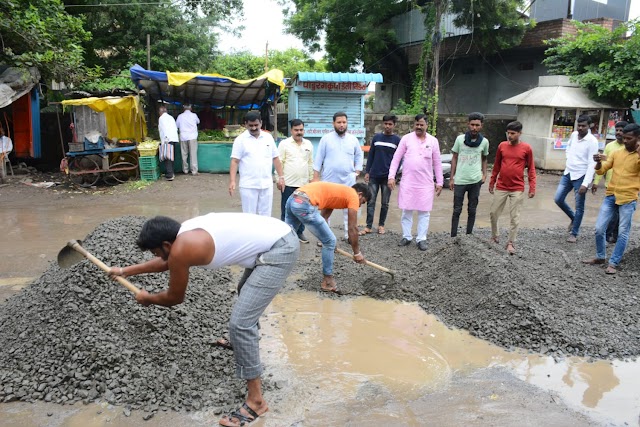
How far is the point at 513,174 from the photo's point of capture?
244 inches

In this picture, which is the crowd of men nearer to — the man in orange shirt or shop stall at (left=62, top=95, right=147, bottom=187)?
the man in orange shirt

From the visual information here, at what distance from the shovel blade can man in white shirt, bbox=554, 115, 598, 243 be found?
6145 mm

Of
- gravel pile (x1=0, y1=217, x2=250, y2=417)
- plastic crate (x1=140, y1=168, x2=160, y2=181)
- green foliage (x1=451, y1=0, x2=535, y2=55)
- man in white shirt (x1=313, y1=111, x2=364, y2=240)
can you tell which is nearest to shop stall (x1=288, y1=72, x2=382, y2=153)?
plastic crate (x1=140, y1=168, x2=160, y2=181)

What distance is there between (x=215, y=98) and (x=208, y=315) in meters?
10.1

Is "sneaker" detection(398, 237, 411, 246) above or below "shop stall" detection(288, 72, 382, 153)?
below

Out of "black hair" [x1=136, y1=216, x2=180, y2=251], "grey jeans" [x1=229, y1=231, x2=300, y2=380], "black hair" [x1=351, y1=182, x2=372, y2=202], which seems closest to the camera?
"black hair" [x1=136, y1=216, x2=180, y2=251]

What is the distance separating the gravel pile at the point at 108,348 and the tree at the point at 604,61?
40.3ft

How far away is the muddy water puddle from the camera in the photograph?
11.1 feet

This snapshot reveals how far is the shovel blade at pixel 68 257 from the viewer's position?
12.8 feet

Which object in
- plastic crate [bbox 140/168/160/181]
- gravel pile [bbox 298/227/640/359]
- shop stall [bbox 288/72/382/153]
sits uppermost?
shop stall [bbox 288/72/382/153]

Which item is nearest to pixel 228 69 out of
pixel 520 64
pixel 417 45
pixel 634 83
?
pixel 417 45

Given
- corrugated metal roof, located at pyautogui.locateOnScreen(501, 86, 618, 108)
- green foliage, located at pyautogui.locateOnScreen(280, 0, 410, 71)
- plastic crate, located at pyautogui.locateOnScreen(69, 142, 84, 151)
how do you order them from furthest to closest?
green foliage, located at pyautogui.locateOnScreen(280, 0, 410, 71)
corrugated metal roof, located at pyautogui.locateOnScreen(501, 86, 618, 108)
plastic crate, located at pyautogui.locateOnScreen(69, 142, 84, 151)

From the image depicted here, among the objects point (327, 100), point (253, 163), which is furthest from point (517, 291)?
point (327, 100)

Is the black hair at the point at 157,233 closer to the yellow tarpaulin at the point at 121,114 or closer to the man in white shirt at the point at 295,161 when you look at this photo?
the man in white shirt at the point at 295,161
